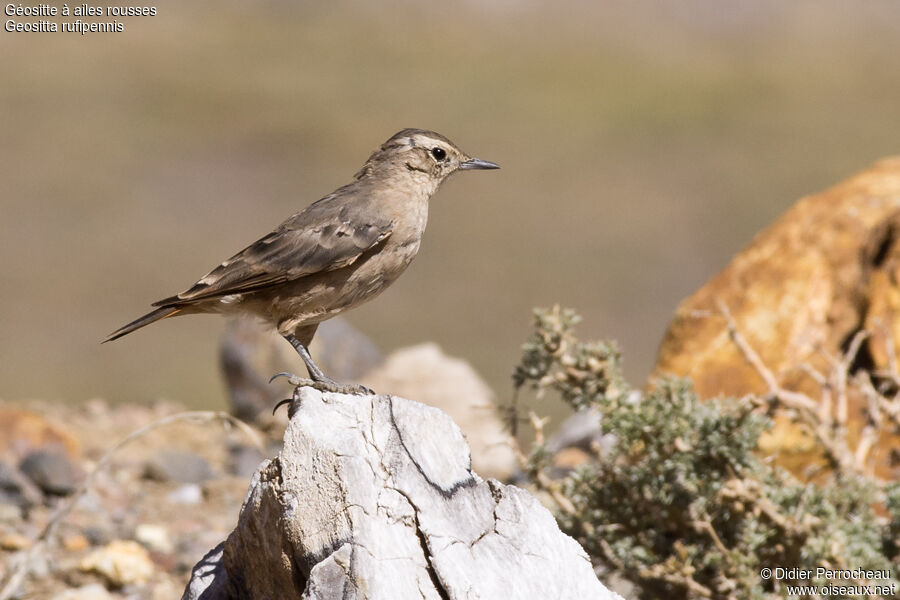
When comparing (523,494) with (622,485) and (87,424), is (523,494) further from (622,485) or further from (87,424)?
(87,424)

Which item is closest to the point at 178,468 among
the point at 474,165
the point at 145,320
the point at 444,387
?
the point at 444,387

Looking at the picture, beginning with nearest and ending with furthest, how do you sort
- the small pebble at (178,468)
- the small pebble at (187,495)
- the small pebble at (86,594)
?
the small pebble at (86,594) → the small pebble at (187,495) → the small pebble at (178,468)

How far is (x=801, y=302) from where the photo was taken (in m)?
6.98

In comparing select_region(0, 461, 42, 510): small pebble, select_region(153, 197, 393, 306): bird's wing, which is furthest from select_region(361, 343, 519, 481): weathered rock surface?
select_region(153, 197, 393, 306): bird's wing

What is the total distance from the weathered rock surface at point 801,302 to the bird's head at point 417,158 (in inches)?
71.7

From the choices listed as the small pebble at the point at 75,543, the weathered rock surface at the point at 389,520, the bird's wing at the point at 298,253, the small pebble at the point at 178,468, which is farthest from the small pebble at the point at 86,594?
the weathered rock surface at the point at 389,520

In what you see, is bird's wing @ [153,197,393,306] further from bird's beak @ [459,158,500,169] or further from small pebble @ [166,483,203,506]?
small pebble @ [166,483,203,506]

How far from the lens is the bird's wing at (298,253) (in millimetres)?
5293

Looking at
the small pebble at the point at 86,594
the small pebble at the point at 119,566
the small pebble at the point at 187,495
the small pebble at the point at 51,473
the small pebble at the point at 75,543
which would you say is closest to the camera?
the small pebble at the point at 86,594

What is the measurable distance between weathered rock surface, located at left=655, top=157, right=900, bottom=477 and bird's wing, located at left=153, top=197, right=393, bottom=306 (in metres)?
2.25

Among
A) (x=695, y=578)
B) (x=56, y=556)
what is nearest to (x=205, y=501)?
(x=56, y=556)

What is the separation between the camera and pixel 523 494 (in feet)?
12.1

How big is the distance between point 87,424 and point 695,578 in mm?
5394

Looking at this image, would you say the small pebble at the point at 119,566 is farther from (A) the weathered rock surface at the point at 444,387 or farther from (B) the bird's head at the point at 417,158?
(A) the weathered rock surface at the point at 444,387
